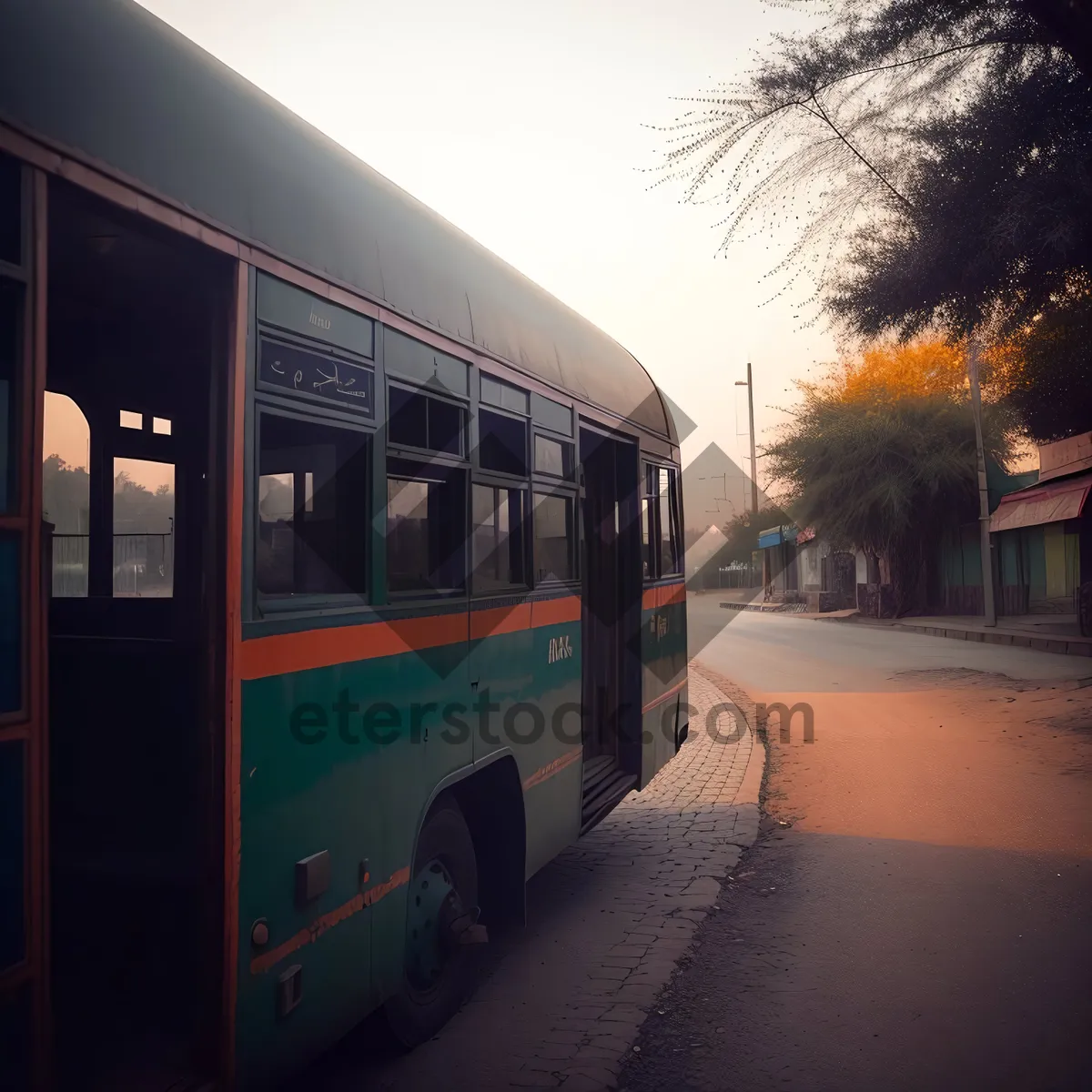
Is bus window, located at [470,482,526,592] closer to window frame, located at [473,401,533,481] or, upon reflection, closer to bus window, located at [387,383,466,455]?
window frame, located at [473,401,533,481]

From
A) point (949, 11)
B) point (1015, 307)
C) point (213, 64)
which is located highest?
point (949, 11)

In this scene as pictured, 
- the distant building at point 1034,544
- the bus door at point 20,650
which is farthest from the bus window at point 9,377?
the distant building at point 1034,544

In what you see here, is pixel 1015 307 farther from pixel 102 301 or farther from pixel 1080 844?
pixel 102 301

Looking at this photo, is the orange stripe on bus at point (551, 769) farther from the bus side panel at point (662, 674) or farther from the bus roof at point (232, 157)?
the bus roof at point (232, 157)

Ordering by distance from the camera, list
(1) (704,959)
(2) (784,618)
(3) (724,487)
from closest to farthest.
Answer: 1. (1) (704,959)
2. (2) (784,618)
3. (3) (724,487)

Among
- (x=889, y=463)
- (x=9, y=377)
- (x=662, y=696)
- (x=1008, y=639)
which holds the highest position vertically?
(x=889, y=463)

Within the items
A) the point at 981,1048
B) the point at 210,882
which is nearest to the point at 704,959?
the point at 981,1048

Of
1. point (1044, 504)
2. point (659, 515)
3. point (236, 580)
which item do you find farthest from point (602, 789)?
point (1044, 504)

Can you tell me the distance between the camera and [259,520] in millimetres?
3113

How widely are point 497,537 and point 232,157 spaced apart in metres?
2.27

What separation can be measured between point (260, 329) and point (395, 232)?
117 centimetres

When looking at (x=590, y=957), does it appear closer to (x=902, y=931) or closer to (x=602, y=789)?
(x=602, y=789)

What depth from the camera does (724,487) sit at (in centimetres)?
9088

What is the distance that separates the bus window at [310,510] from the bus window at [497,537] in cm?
100
